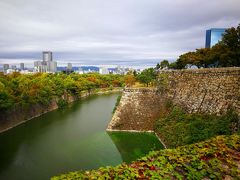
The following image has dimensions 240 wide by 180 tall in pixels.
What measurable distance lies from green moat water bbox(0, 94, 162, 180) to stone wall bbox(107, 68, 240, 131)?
157 cm

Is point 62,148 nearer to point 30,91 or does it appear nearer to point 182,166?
point 30,91

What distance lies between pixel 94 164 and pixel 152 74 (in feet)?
76.9

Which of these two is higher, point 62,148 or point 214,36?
point 214,36

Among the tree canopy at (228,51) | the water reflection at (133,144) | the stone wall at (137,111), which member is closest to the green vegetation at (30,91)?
the stone wall at (137,111)

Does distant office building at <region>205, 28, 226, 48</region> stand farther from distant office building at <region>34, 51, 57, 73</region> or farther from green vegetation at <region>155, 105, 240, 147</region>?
distant office building at <region>34, 51, 57, 73</region>

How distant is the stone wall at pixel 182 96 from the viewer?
11.9 m

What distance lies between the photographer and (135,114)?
17.5 metres

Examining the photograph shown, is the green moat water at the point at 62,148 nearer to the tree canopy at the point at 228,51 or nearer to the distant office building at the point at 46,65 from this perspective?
the tree canopy at the point at 228,51

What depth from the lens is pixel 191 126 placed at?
12320 millimetres

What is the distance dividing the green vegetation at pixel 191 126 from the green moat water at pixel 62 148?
3.31 feet

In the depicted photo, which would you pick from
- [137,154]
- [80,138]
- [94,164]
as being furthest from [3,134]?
[137,154]

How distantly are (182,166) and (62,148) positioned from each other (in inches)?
445

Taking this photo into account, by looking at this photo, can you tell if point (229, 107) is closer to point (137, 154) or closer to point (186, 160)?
point (137, 154)

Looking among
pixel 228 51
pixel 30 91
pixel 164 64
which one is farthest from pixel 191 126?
pixel 164 64
